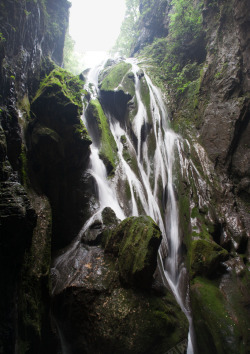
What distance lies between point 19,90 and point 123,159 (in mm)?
4775

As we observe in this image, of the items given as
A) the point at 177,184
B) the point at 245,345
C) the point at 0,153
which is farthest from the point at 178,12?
the point at 245,345

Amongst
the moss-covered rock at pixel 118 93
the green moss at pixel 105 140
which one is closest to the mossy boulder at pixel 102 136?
the green moss at pixel 105 140

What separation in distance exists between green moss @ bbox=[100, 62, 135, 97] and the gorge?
0.40 feet

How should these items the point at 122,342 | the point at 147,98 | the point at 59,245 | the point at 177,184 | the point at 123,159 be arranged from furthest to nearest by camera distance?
1. the point at 147,98
2. the point at 123,159
3. the point at 177,184
4. the point at 59,245
5. the point at 122,342

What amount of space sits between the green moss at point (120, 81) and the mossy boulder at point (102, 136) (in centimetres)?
248

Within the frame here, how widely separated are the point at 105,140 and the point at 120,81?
5673mm

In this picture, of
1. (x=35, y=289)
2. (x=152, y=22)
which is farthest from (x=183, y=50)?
(x=35, y=289)

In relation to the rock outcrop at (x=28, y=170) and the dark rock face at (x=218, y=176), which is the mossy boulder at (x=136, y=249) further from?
the dark rock face at (x=218, y=176)

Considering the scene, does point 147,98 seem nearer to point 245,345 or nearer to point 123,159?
point 123,159

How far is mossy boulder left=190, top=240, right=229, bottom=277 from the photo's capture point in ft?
18.7

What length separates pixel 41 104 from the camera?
692 centimetres

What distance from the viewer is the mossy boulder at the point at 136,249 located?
14.6ft

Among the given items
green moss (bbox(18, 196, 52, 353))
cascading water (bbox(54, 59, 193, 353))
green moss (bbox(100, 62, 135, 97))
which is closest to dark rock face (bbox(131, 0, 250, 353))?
cascading water (bbox(54, 59, 193, 353))

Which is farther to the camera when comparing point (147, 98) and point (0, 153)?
point (147, 98)
